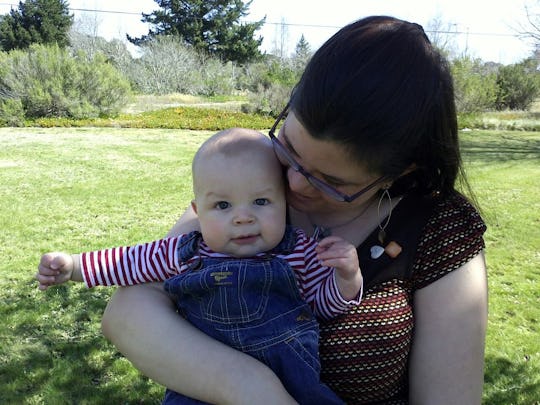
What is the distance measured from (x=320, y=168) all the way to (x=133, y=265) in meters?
0.68

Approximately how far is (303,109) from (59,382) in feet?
11.4

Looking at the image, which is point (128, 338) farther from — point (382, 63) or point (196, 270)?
point (382, 63)

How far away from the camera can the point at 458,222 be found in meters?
1.69

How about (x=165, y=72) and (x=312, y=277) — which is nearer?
(x=312, y=277)

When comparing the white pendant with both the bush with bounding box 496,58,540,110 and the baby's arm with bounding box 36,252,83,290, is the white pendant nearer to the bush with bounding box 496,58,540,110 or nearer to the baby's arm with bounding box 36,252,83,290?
the baby's arm with bounding box 36,252,83,290

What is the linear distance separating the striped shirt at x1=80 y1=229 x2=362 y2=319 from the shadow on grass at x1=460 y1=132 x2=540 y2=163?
1504cm

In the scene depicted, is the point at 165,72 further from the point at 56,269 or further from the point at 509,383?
the point at 56,269

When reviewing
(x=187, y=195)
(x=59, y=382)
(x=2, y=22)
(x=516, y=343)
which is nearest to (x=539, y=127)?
(x=187, y=195)

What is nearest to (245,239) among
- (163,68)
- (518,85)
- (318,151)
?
(318,151)

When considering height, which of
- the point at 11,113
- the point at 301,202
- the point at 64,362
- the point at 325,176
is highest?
the point at 325,176

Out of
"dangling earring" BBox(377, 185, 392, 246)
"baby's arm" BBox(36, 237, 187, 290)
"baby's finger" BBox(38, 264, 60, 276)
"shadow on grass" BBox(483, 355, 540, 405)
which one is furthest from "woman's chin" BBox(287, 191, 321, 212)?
"shadow on grass" BBox(483, 355, 540, 405)

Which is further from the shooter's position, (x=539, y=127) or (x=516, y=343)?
(x=539, y=127)

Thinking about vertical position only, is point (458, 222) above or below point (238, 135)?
below

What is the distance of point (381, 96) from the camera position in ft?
4.94
